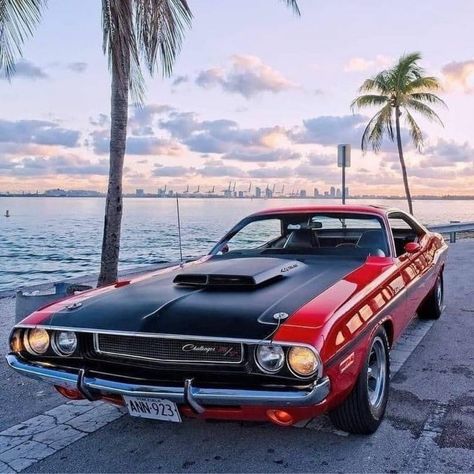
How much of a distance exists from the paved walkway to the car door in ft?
2.32

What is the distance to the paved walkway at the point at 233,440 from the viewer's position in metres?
3.08

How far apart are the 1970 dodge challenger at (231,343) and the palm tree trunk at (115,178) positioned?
266cm

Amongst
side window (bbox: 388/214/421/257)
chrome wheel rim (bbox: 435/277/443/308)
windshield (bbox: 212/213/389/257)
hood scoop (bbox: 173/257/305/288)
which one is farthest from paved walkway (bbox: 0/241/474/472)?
chrome wheel rim (bbox: 435/277/443/308)

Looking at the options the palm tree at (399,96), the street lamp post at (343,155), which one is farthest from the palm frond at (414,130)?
the street lamp post at (343,155)

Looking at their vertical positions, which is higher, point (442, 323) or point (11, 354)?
point (11, 354)

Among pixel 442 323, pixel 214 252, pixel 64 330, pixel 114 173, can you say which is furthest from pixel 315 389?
pixel 114 173

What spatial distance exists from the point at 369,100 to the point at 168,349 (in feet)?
72.5

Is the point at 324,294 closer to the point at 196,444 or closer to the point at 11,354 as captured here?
the point at 196,444

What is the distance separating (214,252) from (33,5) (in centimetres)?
327

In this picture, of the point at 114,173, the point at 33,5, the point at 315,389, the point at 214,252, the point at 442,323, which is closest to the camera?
the point at 315,389

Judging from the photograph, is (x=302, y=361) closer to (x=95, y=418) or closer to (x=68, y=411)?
(x=95, y=418)

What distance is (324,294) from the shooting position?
133 inches

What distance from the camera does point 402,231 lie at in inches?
246

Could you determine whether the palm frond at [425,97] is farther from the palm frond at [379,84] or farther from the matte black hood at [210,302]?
the matte black hood at [210,302]
